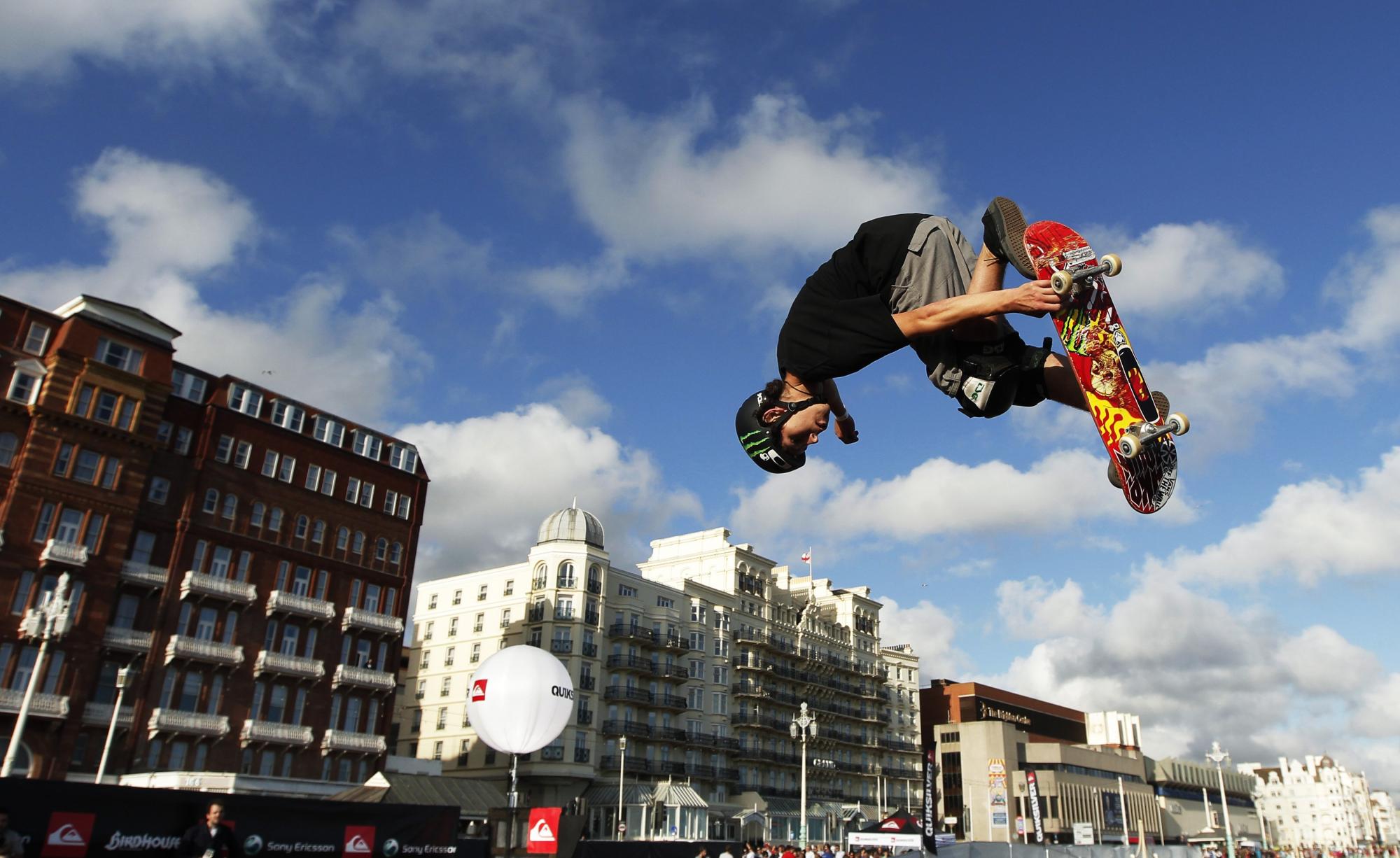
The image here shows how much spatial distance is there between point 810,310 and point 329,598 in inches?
2161

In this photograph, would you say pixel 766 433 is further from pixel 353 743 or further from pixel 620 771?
pixel 620 771

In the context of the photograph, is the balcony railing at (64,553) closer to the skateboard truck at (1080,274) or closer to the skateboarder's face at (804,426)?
the skateboarder's face at (804,426)

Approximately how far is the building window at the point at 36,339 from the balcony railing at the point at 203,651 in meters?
15.0

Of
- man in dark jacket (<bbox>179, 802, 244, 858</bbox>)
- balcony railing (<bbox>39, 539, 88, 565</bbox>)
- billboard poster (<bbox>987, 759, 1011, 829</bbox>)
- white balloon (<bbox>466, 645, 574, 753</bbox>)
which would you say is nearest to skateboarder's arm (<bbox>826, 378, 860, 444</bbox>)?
man in dark jacket (<bbox>179, 802, 244, 858</bbox>)

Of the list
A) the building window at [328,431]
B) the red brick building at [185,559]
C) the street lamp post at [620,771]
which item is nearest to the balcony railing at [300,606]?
the red brick building at [185,559]

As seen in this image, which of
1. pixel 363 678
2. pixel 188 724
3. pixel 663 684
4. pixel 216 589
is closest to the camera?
pixel 188 724

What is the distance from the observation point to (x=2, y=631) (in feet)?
136

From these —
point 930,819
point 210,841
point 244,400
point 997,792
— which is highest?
point 244,400

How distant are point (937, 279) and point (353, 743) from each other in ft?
181

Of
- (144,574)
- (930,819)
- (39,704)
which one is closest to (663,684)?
(930,819)

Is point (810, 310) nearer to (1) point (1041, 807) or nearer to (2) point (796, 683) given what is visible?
(2) point (796, 683)

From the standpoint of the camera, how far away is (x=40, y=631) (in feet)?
135

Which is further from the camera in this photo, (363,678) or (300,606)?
(363,678)

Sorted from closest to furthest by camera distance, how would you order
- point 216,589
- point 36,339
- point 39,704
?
point 39,704 → point 36,339 → point 216,589
